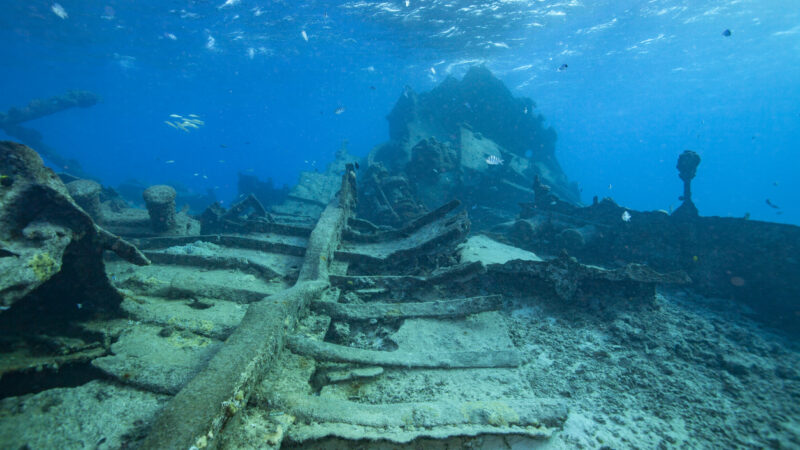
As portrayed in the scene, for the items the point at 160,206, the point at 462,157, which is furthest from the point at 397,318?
the point at 462,157

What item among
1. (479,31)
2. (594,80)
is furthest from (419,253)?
(594,80)

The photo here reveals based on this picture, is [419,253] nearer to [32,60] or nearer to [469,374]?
[469,374]

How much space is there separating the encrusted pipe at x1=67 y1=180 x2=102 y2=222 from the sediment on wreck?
7.15m

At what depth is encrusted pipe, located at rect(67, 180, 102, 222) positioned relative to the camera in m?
7.37

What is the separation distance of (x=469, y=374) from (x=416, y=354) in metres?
0.63

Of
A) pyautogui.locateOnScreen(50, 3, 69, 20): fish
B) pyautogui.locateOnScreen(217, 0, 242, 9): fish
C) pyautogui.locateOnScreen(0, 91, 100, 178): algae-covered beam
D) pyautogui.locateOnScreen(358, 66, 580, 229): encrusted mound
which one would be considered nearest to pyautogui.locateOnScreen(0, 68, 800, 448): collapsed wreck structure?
pyautogui.locateOnScreen(358, 66, 580, 229): encrusted mound

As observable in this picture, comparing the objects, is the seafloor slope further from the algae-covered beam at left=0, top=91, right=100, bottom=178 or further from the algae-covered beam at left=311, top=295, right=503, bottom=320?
the algae-covered beam at left=0, top=91, right=100, bottom=178

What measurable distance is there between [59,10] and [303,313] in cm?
3719

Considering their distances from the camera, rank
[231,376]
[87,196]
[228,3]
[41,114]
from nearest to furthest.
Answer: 1. [231,376]
2. [87,196]
3. [228,3]
4. [41,114]

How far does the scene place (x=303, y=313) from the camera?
3.92m

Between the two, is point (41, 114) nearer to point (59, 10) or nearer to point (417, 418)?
point (59, 10)

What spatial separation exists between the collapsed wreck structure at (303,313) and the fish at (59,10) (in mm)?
28729

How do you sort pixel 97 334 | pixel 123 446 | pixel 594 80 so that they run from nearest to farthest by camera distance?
pixel 123 446 < pixel 97 334 < pixel 594 80

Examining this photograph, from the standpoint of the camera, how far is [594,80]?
41.1 m
